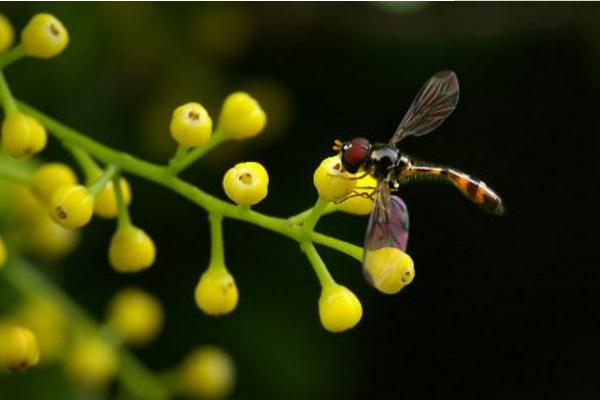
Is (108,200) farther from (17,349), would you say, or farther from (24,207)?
(24,207)

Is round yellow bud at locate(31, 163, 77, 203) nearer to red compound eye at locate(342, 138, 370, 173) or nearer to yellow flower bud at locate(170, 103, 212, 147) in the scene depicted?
yellow flower bud at locate(170, 103, 212, 147)

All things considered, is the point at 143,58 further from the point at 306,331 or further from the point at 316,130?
the point at 306,331

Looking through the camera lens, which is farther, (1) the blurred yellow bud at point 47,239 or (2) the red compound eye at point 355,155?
(1) the blurred yellow bud at point 47,239

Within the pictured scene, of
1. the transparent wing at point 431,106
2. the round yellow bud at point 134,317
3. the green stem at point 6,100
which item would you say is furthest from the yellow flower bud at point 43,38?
the round yellow bud at point 134,317

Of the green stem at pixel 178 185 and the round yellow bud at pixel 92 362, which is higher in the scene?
the round yellow bud at pixel 92 362

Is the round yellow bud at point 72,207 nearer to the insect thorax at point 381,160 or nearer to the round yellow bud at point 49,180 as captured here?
the round yellow bud at point 49,180

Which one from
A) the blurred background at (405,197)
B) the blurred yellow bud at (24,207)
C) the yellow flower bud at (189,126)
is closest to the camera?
the yellow flower bud at (189,126)
